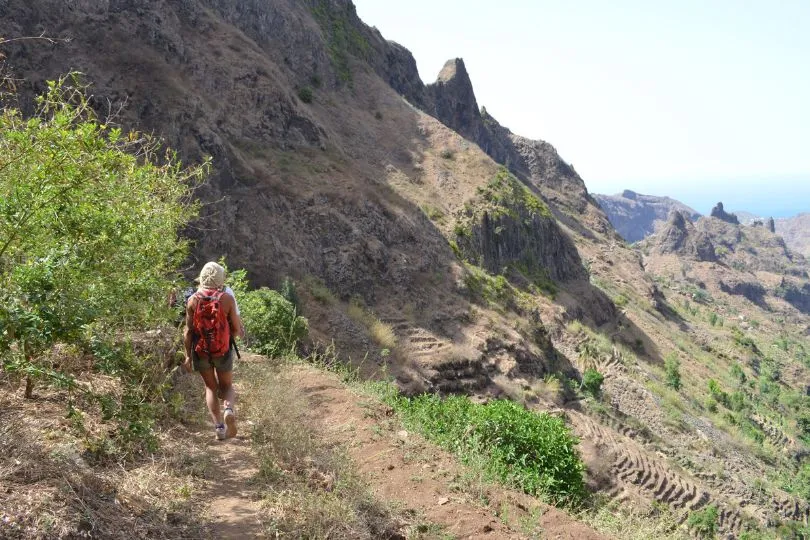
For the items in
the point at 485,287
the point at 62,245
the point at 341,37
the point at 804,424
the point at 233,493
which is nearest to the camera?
the point at 62,245

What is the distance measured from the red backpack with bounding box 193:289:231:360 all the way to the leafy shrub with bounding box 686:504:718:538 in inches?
543

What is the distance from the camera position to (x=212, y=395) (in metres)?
5.36

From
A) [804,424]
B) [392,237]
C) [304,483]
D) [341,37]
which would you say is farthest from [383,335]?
[804,424]

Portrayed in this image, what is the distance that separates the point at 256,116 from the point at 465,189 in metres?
13.7

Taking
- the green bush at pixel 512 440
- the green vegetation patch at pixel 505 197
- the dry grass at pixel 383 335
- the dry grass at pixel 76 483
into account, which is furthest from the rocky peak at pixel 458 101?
the dry grass at pixel 76 483

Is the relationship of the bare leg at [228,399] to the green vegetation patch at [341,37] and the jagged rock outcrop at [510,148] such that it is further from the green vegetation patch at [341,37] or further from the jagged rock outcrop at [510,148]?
the jagged rock outcrop at [510,148]

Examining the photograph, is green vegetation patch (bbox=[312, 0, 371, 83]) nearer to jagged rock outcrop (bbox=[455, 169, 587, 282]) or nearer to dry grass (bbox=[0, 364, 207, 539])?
jagged rock outcrop (bbox=[455, 169, 587, 282])

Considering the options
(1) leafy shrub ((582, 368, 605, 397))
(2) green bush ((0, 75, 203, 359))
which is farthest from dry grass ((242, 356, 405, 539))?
(1) leafy shrub ((582, 368, 605, 397))

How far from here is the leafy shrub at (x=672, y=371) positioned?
3359 centimetres

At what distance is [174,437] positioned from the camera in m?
5.03

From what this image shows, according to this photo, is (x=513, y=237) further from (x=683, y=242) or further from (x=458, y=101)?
(x=683, y=242)

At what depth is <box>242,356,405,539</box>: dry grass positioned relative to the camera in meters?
3.86

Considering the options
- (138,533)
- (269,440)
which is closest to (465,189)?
(269,440)

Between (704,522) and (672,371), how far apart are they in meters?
21.2
